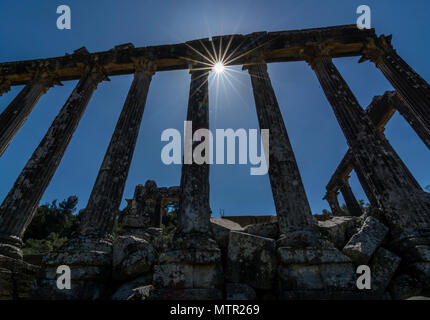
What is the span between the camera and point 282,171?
20.5 feet

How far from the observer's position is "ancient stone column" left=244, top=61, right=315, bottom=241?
17.8 feet

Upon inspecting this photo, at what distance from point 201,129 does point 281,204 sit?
356cm

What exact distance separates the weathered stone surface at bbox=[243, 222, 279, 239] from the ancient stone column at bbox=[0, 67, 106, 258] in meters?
6.84

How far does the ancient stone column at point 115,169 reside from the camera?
610 cm

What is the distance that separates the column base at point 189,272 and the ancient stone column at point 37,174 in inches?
198

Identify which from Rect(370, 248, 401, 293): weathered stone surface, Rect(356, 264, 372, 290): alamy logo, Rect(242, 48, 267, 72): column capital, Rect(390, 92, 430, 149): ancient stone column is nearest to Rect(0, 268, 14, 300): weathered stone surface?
Rect(356, 264, 372, 290): alamy logo

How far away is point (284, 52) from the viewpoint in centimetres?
1041

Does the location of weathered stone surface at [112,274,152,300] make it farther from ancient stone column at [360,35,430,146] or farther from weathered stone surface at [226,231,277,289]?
ancient stone column at [360,35,430,146]

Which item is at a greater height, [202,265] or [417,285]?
[202,265]

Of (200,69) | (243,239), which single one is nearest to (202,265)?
(243,239)

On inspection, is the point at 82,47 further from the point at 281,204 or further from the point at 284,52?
the point at 281,204

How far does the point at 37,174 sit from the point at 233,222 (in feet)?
23.5

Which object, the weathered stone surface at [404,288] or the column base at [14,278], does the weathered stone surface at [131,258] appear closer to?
the column base at [14,278]

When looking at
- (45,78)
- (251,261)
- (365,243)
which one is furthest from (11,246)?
(365,243)
